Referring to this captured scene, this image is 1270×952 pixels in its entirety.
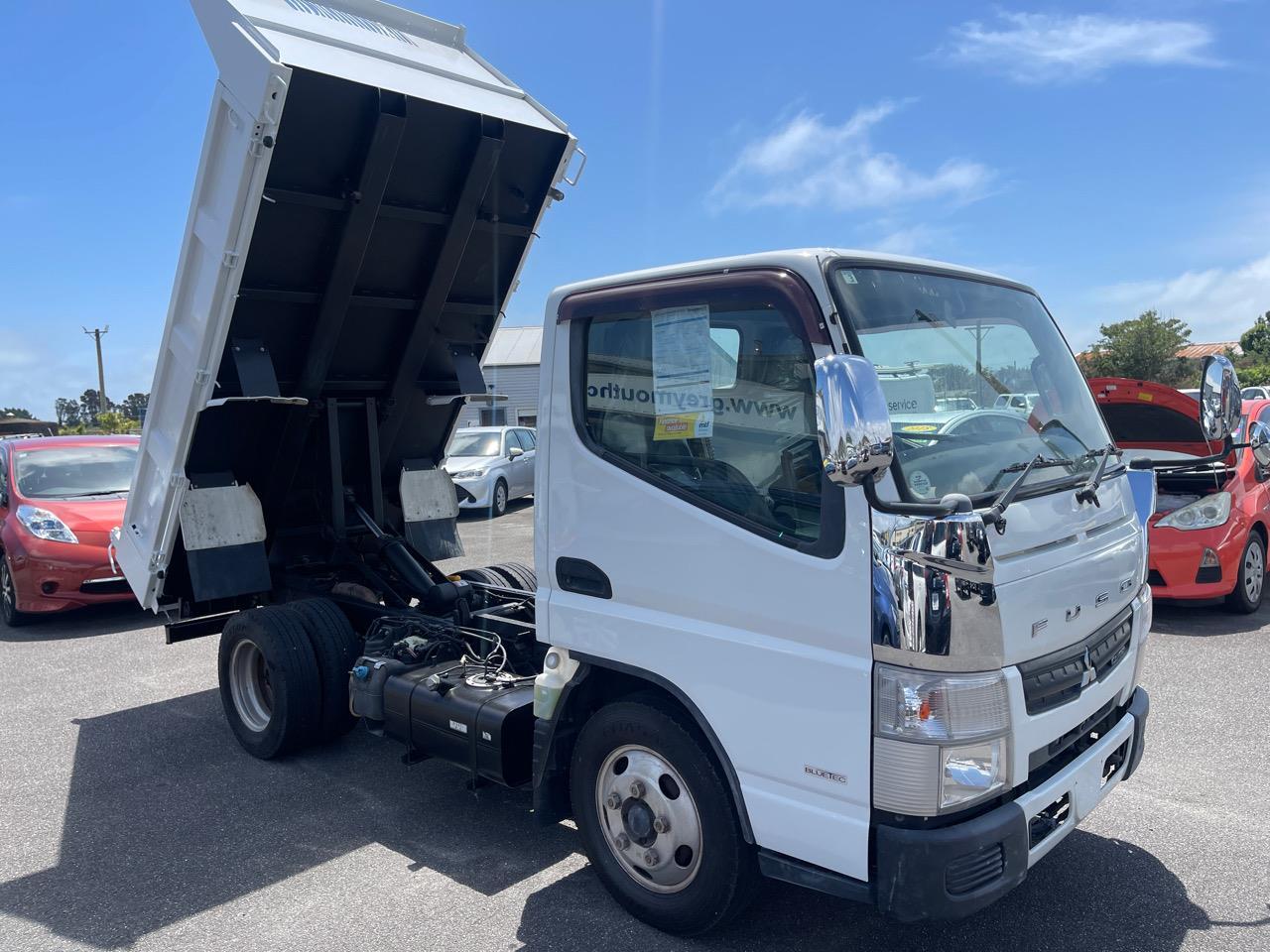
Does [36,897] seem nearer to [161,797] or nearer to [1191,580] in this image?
[161,797]

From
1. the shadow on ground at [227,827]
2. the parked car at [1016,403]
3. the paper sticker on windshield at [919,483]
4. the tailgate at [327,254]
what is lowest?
the shadow on ground at [227,827]

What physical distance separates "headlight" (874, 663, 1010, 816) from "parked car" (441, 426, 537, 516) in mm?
13821

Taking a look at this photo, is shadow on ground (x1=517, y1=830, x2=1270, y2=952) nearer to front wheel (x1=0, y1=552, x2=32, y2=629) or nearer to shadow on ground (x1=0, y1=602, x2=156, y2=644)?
shadow on ground (x1=0, y1=602, x2=156, y2=644)

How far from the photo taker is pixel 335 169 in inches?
189

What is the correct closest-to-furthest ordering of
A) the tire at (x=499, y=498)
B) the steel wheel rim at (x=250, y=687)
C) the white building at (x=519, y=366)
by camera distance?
the steel wheel rim at (x=250, y=687) < the tire at (x=499, y=498) < the white building at (x=519, y=366)

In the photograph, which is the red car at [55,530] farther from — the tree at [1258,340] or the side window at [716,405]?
the tree at [1258,340]

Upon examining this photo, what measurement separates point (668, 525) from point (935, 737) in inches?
45.4

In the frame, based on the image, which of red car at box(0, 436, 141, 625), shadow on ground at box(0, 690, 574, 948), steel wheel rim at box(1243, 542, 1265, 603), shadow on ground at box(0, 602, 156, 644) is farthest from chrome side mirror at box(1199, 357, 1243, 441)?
shadow on ground at box(0, 602, 156, 644)

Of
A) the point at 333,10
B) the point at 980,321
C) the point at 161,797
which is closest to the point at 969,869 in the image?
the point at 980,321

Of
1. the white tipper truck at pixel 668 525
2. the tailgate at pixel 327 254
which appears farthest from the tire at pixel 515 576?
the tailgate at pixel 327 254

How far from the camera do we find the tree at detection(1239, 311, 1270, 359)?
53.9 meters

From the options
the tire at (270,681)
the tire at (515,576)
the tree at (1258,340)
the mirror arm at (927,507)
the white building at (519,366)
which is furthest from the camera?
the tree at (1258,340)

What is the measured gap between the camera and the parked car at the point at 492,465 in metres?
16.8

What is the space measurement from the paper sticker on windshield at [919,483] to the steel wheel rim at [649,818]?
133 centimetres
